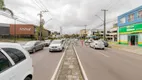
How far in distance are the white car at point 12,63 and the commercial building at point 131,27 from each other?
2755 centimetres

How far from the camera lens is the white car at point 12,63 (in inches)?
106

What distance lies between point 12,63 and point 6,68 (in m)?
0.26

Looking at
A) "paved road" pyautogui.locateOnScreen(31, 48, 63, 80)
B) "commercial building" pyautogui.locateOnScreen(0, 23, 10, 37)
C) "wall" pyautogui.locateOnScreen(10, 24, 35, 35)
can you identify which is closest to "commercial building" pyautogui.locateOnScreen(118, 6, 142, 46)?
"paved road" pyautogui.locateOnScreen(31, 48, 63, 80)

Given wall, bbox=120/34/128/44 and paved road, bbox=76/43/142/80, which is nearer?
paved road, bbox=76/43/142/80

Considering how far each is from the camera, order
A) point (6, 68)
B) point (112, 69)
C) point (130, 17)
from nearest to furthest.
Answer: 1. point (6, 68)
2. point (112, 69)
3. point (130, 17)

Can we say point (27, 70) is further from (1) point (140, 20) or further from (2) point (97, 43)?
(1) point (140, 20)

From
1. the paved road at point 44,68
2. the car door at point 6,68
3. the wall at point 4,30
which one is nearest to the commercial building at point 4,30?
the wall at point 4,30

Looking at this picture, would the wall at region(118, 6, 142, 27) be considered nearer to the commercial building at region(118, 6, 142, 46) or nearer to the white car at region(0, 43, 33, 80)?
the commercial building at region(118, 6, 142, 46)

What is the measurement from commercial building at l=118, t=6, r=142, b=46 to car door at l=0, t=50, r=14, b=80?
28.1 meters

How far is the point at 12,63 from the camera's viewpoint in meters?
3.02

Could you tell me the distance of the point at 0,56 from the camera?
2.72 metres

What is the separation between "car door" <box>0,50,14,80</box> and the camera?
8.42 ft

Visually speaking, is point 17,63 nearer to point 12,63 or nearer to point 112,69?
point 12,63

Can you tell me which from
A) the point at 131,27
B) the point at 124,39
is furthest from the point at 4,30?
the point at 131,27
